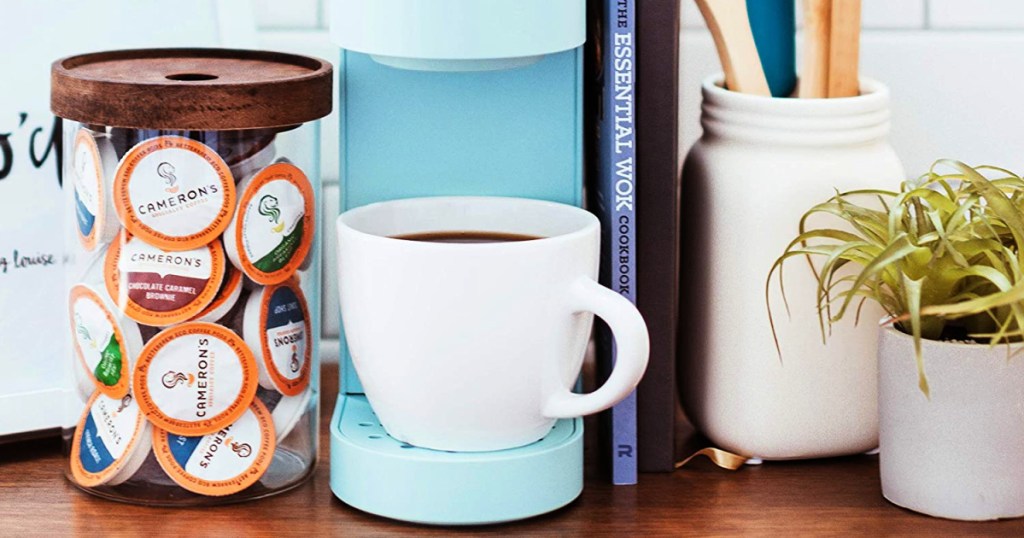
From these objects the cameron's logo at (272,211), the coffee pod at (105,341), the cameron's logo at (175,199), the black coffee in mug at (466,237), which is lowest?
the coffee pod at (105,341)

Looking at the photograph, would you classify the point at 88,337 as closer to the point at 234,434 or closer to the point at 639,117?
the point at 234,434

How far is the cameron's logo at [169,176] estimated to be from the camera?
2.06ft

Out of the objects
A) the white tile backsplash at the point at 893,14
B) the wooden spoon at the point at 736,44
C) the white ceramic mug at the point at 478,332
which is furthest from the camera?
the white tile backsplash at the point at 893,14

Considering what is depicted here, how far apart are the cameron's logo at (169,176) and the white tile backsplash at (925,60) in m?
0.29

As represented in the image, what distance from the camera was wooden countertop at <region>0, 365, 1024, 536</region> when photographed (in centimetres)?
64

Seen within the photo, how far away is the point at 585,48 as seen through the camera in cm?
73

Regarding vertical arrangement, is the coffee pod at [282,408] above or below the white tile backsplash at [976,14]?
below

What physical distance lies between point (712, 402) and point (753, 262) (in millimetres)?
84

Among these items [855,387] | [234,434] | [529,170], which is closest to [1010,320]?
[855,387]

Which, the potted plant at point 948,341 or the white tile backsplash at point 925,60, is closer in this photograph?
the potted plant at point 948,341

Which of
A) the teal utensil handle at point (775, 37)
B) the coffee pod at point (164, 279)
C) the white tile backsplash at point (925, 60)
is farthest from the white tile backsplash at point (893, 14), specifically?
the coffee pod at point (164, 279)

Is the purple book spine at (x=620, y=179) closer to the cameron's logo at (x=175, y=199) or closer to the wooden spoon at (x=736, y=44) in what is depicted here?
the wooden spoon at (x=736, y=44)

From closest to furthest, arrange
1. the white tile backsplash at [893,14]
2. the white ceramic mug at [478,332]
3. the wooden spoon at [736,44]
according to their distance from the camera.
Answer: the white ceramic mug at [478,332]
the wooden spoon at [736,44]
the white tile backsplash at [893,14]

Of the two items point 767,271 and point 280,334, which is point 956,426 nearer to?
point 767,271
